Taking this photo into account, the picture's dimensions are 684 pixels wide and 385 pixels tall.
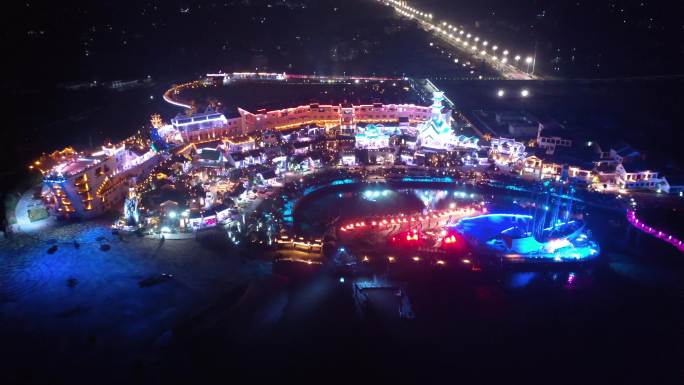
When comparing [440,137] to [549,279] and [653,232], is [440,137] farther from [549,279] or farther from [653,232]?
[549,279]

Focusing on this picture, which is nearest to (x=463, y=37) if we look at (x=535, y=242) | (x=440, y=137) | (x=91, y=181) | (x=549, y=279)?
(x=440, y=137)

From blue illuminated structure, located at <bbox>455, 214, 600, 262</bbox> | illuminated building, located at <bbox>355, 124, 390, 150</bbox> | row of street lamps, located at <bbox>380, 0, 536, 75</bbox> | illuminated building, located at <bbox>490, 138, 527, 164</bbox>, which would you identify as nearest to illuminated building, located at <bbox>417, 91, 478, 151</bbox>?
illuminated building, located at <bbox>490, 138, 527, 164</bbox>

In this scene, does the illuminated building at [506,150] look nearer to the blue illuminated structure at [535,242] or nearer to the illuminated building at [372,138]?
the illuminated building at [372,138]

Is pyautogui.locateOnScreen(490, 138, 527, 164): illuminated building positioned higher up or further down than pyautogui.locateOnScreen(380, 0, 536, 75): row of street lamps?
further down

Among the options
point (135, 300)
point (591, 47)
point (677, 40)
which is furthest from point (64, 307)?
point (677, 40)

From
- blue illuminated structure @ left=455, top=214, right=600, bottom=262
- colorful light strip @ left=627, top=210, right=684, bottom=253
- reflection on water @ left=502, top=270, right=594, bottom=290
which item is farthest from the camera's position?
colorful light strip @ left=627, top=210, right=684, bottom=253

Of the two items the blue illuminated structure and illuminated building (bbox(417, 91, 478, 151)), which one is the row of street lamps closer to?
illuminated building (bbox(417, 91, 478, 151))

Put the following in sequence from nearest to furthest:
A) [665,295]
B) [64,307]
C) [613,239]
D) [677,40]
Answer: [64,307] < [665,295] < [613,239] < [677,40]

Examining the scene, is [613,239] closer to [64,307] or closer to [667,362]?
[667,362]
